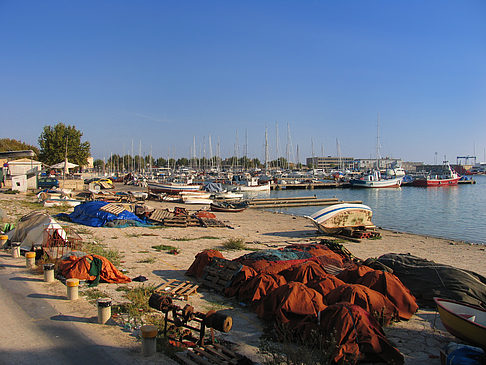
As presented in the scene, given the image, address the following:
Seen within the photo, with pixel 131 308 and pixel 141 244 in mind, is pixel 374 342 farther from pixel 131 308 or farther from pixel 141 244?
pixel 141 244

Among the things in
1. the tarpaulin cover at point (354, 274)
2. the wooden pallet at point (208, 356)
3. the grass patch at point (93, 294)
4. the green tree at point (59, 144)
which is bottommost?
the wooden pallet at point (208, 356)

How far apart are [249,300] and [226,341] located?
252cm

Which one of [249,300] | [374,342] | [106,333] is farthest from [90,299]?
[374,342]

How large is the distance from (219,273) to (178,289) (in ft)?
4.36

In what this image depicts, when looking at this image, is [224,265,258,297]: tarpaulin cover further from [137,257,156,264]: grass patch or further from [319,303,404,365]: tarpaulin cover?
[137,257,156,264]: grass patch

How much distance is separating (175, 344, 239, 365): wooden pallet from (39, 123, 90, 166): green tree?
70.2m

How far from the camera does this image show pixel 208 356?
20.9 ft

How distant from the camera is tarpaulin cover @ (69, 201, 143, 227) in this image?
925 inches

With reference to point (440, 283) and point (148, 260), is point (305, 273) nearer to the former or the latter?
point (440, 283)

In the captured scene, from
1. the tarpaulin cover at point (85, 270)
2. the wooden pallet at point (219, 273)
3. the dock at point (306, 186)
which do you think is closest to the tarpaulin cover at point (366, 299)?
the wooden pallet at point (219, 273)

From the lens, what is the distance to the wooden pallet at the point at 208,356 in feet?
20.3

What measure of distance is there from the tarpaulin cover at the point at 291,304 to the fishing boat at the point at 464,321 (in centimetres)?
249

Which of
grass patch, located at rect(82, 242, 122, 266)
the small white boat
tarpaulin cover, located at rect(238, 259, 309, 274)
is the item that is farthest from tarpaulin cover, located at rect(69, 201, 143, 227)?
the small white boat

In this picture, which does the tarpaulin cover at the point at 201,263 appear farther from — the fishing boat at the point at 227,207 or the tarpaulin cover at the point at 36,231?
the fishing boat at the point at 227,207
